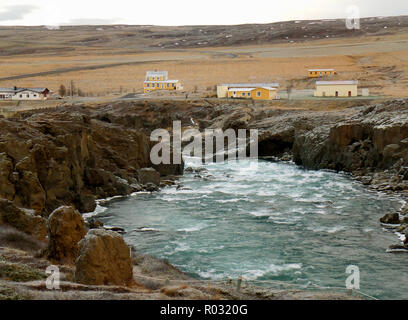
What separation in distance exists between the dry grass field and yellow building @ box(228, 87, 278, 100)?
1072cm

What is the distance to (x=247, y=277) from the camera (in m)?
19.5

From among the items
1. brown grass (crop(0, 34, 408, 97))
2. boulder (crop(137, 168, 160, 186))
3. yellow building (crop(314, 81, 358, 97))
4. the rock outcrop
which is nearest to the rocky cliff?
the rock outcrop

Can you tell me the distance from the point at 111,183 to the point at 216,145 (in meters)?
23.9

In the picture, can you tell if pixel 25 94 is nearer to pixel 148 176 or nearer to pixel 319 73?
pixel 148 176

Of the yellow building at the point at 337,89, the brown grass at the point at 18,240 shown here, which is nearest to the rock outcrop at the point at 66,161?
the brown grass at the point at 18,240

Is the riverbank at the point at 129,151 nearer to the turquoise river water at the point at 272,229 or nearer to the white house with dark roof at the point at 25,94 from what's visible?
the turquoise river water at the point at 272,229

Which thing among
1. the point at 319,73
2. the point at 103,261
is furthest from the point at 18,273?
the point at 319,73

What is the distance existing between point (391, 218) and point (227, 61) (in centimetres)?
11540

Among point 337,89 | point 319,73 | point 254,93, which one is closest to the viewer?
point 337,89

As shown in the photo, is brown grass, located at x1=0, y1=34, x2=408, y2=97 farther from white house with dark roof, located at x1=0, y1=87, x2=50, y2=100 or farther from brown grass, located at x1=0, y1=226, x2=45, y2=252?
brown grass, located at x1=0, y1=226, x2=45, y2=252

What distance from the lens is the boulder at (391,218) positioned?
2720 centimetres

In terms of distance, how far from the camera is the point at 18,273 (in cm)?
1469

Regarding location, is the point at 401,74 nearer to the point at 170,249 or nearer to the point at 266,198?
the point at 266,198

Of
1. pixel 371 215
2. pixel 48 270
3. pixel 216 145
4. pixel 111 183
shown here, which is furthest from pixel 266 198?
pixel 216 145
